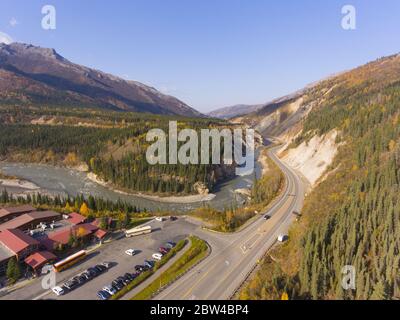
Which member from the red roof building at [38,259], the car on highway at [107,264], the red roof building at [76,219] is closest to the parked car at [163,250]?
the car on highway at [107,264]

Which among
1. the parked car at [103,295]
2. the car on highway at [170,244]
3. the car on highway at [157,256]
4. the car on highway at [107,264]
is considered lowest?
the parked car at [103,295]

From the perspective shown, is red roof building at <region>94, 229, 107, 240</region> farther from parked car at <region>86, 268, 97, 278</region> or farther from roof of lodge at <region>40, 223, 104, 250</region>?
parked car at <region>86, 268, 97, 278</region>

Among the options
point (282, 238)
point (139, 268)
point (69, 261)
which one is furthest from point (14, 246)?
point (282, 238)

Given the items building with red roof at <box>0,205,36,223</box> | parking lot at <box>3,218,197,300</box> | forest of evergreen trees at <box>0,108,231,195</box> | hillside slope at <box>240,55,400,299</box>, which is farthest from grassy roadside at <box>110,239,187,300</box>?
forest of evergreen trees at <box>0,108,231,195</box>

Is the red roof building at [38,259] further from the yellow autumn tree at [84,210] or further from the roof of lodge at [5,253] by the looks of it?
the yellow autumn tree at [84,210]

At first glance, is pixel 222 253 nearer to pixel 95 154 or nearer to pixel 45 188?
pixel 45 188
